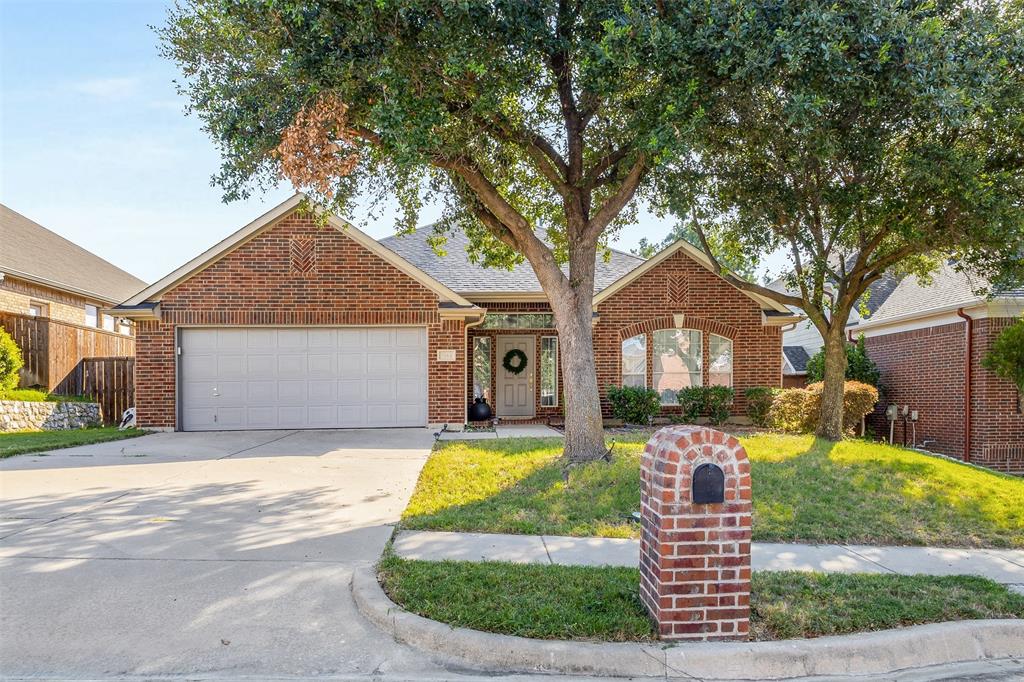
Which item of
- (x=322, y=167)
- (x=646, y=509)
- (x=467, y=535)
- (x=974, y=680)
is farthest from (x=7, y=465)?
(x=974, y=680)

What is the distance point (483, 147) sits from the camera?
1036 centimetres

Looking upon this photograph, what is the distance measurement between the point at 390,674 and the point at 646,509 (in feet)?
5.91

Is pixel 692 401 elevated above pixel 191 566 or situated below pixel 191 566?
above

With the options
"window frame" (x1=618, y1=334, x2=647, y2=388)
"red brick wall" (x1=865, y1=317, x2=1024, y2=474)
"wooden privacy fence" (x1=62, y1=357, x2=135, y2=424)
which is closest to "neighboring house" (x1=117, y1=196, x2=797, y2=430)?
"wooden privacy fence" (x1=62, y1=357, x2=135, y2=424)

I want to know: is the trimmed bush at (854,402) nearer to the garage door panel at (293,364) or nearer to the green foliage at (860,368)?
the green foliage at (860,368)

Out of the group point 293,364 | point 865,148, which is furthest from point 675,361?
point 293,364

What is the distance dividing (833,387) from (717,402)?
11.2 feet

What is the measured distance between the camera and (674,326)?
16219 mm

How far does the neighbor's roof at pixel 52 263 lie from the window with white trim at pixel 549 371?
1404 centimetres

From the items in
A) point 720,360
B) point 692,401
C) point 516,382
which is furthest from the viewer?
point 516,382

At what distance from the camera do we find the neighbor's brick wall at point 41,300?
17781mm

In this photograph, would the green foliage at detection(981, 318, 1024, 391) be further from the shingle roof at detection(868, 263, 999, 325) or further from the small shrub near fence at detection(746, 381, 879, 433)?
the small shrub near fence at detection(746, 381, 879, 433)

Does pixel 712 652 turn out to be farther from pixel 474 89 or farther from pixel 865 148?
pixel 865 148

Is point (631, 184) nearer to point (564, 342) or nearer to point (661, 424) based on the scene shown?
point (564, 342)
